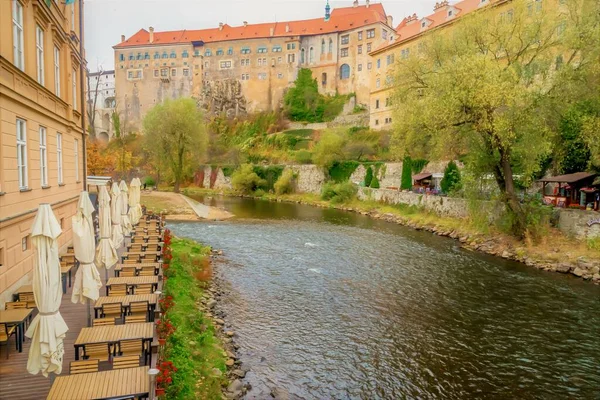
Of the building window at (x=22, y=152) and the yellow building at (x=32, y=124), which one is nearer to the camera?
the yellow building at (x=32, y=124)

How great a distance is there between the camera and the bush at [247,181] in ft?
165

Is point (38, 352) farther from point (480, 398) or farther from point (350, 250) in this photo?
point (350, 250)

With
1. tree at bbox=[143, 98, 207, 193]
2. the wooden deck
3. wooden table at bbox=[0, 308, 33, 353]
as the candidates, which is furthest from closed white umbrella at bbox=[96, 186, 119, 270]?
tree at bbox=[143, 98, 207, 193]

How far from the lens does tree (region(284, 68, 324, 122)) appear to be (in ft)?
226

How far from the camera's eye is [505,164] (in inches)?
805

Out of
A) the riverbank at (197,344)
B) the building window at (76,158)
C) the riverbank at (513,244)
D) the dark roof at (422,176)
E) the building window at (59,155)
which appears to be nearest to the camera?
the riverbank at (197,344)

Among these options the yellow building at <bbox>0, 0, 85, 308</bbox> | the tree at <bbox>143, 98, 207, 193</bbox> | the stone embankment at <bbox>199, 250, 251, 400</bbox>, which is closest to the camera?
the stone embankment at <bbox>199, 250, 251, 400</bbox>

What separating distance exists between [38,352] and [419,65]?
2424cm

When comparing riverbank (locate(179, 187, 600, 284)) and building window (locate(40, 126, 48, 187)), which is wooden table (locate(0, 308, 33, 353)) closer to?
building window (locate(40, 126, 48, 187))

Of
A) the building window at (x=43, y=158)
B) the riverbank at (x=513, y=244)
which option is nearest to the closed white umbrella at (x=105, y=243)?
the building window at (x=43, y=158)

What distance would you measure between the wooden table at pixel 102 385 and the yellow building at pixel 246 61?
6264 centimetres

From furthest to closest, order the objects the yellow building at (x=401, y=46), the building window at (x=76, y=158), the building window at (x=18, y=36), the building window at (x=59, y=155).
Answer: the yellow building at (x=401, y=46) < the building window at (x=76, y=158) < the building window at (x=59, y=155) < the building window at (x=18, y=36)

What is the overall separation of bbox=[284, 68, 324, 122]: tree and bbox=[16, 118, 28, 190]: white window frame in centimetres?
5996

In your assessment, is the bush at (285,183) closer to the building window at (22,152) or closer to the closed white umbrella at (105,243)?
the closed white umbrella at (105,243)
